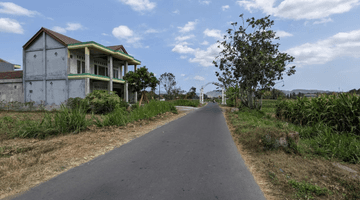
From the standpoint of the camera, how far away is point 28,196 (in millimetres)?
2541

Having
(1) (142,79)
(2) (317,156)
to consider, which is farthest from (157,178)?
(1) (142,79)

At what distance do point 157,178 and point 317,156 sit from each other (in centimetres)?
381

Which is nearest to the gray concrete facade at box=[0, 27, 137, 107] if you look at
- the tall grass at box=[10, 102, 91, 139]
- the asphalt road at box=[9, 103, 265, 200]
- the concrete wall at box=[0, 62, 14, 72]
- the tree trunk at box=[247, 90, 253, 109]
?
the tall grass at box=[10, 102, 91, 139]

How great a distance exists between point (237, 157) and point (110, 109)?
11.1m

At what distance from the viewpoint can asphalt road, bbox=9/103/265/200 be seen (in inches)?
103

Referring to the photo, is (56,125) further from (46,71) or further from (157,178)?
(46,71)

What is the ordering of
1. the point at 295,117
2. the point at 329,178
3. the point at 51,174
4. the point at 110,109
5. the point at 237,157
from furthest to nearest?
1. the point at 110,109
2. the point at 295,117
3. the point at 237,157
4. the point at 51,174
5. the point at 329,178

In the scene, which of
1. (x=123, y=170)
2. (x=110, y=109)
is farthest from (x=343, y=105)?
(x=110, y=109)

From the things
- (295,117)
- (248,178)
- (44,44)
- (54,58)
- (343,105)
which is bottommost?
(248,178)

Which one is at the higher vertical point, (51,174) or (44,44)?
(44,44)

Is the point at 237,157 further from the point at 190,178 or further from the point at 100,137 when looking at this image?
the point at 100,137

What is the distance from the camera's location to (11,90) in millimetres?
20406

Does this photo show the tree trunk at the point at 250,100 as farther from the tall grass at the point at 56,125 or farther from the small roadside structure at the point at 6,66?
the small roadside structure at the point at 6,66

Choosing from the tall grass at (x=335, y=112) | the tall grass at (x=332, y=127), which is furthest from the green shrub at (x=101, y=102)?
the tall grass at (x=335, y=112)
